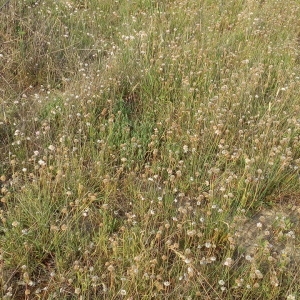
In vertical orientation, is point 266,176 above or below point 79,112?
below

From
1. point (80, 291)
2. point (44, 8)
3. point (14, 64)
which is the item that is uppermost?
point (44, 8)

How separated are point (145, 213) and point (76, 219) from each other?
55cm

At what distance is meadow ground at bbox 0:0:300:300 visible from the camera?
299 centimetres

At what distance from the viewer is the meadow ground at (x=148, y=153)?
118 inches

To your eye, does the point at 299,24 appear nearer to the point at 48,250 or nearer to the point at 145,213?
the point at 145,213

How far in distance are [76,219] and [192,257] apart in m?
0.95

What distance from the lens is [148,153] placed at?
13.5 feet

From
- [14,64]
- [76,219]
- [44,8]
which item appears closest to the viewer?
[76,219]

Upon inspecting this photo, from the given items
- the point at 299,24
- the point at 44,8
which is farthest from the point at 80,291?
the point at 299,24

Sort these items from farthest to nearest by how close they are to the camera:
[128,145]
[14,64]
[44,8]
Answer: [44,8], [14,64], [128,145]

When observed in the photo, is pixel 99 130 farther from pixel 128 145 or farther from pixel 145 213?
pixel 145 213

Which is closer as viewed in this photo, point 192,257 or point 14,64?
point 192,257

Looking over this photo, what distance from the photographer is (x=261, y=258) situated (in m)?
3.06

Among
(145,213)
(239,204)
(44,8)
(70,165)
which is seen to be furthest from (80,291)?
(44,8)
